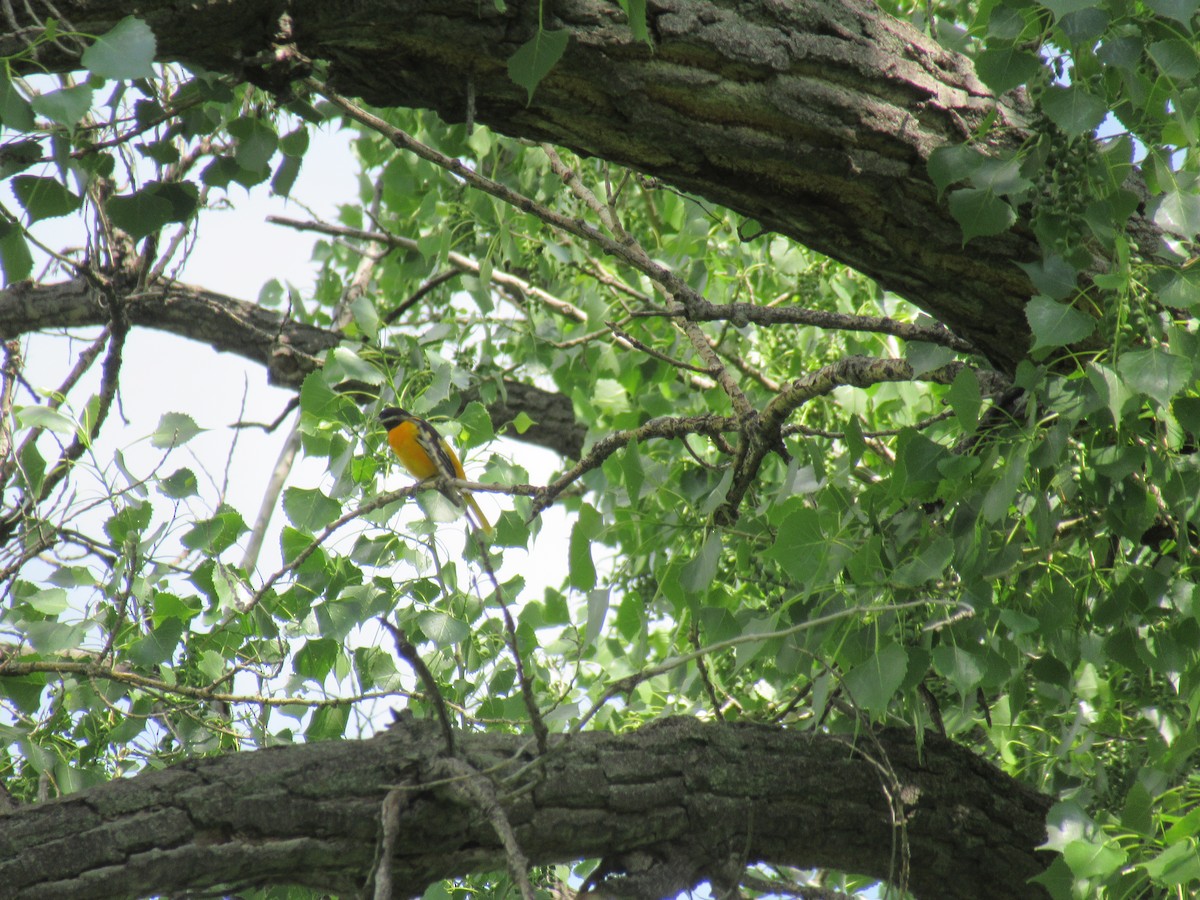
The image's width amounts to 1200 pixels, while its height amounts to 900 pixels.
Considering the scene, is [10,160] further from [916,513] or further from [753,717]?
[753,717]

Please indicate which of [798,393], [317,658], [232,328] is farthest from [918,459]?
[232,328]

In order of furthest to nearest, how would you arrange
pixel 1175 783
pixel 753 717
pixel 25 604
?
pixel 753 717 → pixel 25 604 → pixel 1175 783

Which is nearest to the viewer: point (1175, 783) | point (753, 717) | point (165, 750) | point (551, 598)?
point (1175, 783)

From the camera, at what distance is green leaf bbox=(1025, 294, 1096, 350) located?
1.44 m

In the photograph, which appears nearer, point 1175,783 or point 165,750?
point 1175,783

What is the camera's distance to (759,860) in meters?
2.10

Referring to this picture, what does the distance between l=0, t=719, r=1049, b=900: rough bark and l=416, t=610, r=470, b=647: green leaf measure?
0.87ft

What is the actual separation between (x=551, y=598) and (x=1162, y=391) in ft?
5.14

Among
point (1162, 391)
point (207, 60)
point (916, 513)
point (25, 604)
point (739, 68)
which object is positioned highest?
point (207, 60)

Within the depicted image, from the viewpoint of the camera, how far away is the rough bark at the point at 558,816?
158 cm

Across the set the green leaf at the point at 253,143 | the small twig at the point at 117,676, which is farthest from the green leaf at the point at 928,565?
the green leaf at the point at 253,143

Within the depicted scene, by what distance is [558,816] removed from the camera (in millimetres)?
1871

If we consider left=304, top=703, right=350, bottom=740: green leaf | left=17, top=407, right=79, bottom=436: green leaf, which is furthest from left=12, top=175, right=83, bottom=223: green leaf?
left=304, top=703, right=350, bottom=740: green leaf

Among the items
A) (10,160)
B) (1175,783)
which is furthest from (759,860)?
(10,160)
